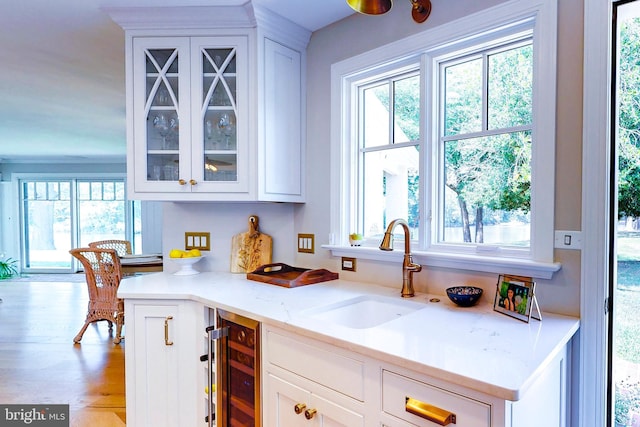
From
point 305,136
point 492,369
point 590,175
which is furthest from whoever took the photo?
point 305,136

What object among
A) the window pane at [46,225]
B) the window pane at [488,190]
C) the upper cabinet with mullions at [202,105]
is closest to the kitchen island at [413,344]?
the window pane at [488,190]

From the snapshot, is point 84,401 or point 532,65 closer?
point 532,65

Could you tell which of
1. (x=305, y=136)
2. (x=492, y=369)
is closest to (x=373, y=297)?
(x=492, y=369)

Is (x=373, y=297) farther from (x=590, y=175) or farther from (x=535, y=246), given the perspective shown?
(x=590, y=175)

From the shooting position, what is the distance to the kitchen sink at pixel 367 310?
1.63 m

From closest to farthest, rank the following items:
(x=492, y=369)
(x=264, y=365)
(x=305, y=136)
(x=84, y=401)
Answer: (x=492, y=369)
(x=264, y=365)
(x=305, y=136)
(x=84, y=401)

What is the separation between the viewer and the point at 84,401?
2539 millimetres

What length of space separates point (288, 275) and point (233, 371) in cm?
63

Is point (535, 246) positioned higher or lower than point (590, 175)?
lower

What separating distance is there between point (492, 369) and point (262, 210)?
1789 mm

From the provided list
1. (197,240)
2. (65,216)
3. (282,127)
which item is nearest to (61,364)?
(197,240)
